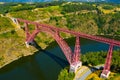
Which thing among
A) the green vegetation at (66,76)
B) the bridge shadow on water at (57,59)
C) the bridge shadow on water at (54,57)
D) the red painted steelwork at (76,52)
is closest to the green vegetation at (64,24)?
the green vegetation at (66,76)

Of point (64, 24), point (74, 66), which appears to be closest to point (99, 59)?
point (74, 66)

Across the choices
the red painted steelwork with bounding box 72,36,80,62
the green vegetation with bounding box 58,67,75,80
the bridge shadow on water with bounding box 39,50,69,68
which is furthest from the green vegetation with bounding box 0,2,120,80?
the bridge shadow on water with bounding box 39,50,69,68

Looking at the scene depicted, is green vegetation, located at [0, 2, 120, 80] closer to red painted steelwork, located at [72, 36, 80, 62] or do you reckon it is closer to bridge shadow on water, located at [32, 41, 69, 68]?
bridge shadow on water, located at [32, 41, 69, 68]

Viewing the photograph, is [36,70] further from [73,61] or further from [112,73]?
[112,73]

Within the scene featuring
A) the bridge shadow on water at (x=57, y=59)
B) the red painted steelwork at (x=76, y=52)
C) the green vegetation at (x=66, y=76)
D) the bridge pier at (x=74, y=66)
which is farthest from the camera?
the bridge shadow on water at (x=57, y=59)

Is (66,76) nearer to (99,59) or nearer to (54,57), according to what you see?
(99,59)

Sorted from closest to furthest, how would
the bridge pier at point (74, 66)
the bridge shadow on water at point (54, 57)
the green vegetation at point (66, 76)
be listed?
the green vegetation at point (66, 76) → the bridge pier at point (74, 66) → the bridge shadow on water at point (54, 57)

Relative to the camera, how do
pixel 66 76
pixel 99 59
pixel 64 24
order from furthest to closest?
pixel 64 24
pixel 99 59
pixel 66 76

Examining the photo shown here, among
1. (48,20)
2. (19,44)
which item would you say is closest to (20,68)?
(19,44)

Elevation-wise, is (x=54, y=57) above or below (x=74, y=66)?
below

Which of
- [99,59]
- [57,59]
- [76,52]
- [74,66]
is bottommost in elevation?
[57,59]

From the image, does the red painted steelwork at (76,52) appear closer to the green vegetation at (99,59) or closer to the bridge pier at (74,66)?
the bridge pier at (74,66)
